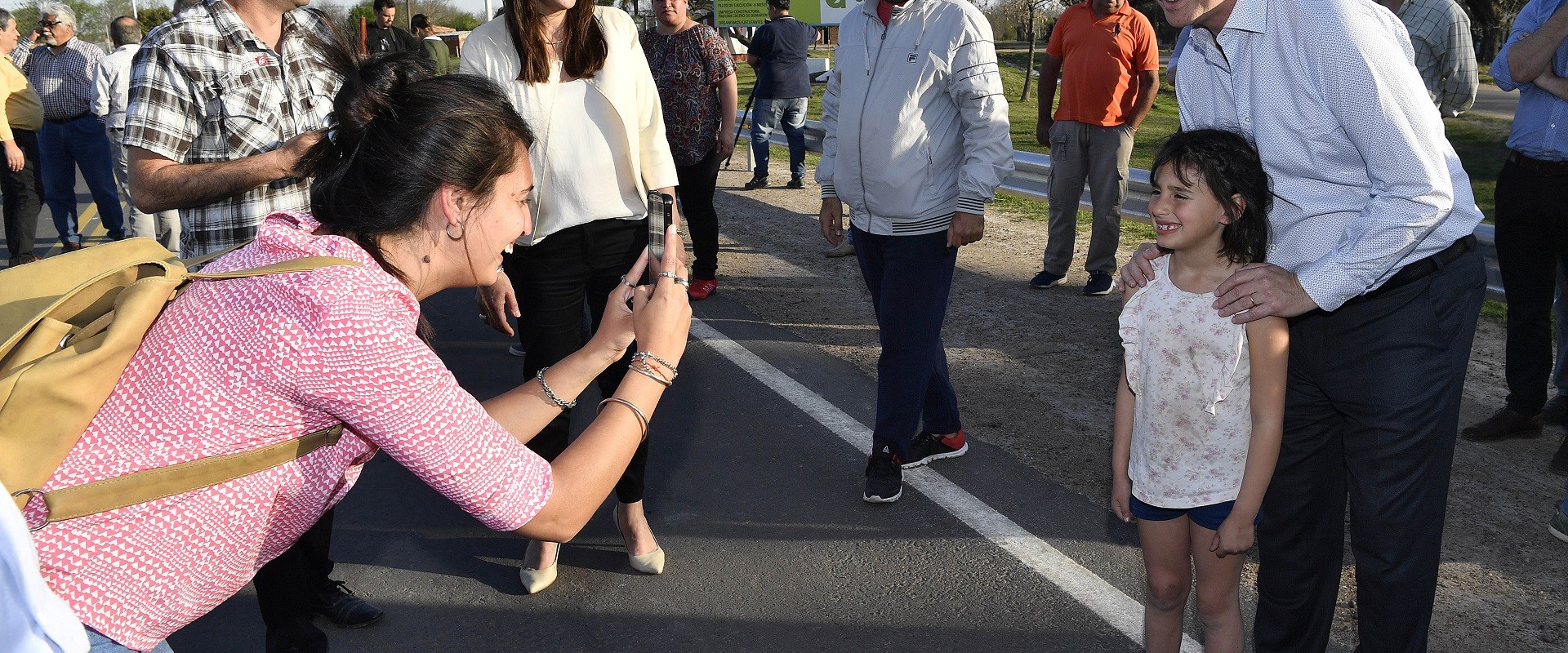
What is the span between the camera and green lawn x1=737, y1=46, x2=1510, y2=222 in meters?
12.0

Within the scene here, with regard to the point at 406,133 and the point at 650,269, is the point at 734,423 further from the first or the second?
the point at 406,133

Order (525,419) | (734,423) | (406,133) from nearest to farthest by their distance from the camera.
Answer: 1. (406,133)
2. (525,419)
3. (734,423)

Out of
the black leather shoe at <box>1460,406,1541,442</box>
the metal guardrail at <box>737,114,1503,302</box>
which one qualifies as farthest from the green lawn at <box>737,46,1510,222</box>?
the black leather shoe at <box>1460,406,1541,442</box>

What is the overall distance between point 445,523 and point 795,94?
25.4ft

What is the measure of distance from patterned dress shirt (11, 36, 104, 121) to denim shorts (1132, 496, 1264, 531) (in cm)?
907

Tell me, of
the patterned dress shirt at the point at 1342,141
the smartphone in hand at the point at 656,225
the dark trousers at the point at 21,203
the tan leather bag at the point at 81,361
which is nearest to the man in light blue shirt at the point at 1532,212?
the patterned dress shirt at the point at 1342,141

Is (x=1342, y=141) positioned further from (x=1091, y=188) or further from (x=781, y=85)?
(x=781, y=85)

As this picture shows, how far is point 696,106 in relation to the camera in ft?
23.7

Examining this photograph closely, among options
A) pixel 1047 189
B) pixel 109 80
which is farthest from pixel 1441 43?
pixel 109 80

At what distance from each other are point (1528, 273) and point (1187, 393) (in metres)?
2.94

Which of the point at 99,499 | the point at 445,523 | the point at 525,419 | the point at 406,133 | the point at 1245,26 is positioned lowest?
the point at 445,523

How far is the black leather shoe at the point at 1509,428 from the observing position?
15.1ft

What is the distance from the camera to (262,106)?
10.6 feet

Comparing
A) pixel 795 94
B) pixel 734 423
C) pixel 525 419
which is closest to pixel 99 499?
pixel 525 419
